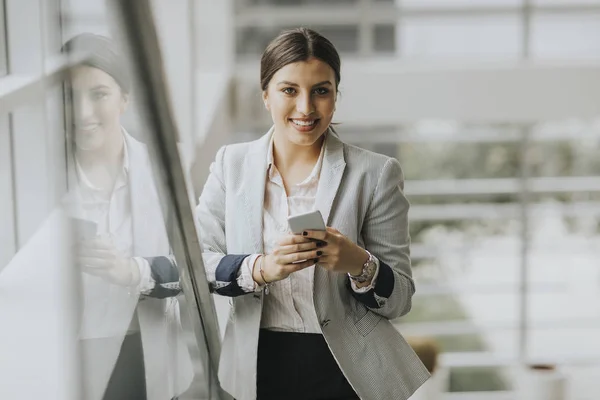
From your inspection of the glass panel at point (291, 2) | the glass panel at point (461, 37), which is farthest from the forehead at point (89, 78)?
the glass panel at point (461, 37)

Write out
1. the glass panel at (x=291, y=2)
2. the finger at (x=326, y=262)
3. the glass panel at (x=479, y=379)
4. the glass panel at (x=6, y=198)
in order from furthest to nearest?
the glass panel at (x=479, y=379)
the glass panel at (x=291, y=2)
the glass panel at (x=6, y=198)
the finger at (x=326, y=262)

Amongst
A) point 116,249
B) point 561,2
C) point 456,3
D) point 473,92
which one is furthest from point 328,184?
point 561,2

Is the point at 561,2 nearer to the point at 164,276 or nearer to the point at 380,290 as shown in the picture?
the point at 380,290

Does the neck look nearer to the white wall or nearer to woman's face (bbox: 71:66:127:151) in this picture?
woman's face (bbox: 71:66:127:151)

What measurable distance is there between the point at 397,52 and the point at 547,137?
187 cm

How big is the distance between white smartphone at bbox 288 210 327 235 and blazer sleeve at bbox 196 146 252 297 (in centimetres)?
19

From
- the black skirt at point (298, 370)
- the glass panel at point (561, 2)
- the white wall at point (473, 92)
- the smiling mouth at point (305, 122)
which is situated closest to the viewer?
the smiling mouth at point (305, 122)

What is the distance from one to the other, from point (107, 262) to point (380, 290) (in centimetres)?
73

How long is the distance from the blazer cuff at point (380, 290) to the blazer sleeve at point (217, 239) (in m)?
0.28

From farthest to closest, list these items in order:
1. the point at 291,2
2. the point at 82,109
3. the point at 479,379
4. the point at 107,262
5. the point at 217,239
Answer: the point at 479,379
the point at 291,2
the point at 217,239
the point at 107,262
the point at 82,109

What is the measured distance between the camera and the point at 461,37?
9.82 metres

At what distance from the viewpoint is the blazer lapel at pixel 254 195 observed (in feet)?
7.50

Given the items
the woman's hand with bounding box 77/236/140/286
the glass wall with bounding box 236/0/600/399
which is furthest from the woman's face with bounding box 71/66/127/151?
the glass wall with bounding box 236/0/600/399

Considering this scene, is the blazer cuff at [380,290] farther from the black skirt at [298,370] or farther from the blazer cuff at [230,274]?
the blazer cuff at [230,274]
